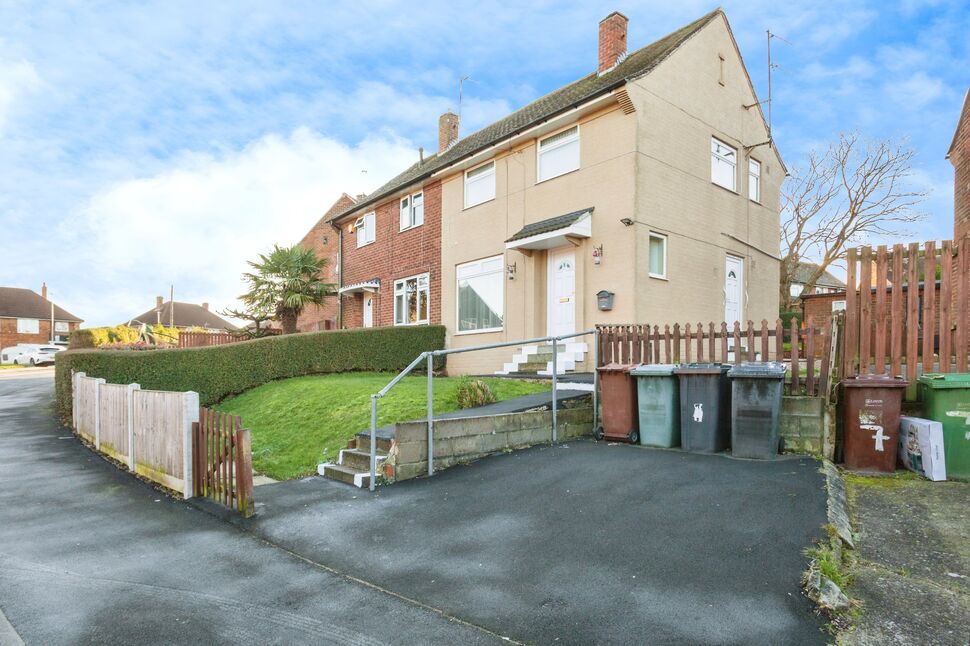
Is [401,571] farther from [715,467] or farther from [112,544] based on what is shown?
[715,467]

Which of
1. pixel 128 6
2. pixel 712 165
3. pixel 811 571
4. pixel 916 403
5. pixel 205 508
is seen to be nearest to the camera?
pixel 811 571

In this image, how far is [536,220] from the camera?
1455 centimetres

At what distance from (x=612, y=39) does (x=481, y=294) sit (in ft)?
24.9

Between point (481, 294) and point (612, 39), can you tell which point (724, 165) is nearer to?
point (612, 39)

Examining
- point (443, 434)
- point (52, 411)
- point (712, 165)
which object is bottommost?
point (52, 411)

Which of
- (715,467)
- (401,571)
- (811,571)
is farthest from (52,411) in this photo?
(811,571)

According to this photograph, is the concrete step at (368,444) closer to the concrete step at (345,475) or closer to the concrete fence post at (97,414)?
the concrete step at (345,475)

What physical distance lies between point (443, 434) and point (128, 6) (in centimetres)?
764

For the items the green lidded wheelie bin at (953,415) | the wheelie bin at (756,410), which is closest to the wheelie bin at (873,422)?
the green lidded wheelie bin at (953,415)

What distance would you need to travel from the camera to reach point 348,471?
721cm

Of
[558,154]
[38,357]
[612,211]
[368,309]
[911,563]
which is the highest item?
[558,154]

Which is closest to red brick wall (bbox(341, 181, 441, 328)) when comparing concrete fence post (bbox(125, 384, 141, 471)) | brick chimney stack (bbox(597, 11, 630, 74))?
brick chimney stack (bbox(597, 11, 630, 74))

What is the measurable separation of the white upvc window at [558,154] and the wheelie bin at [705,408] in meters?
7.76

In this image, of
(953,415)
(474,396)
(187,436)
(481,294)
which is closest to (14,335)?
(481,294)
